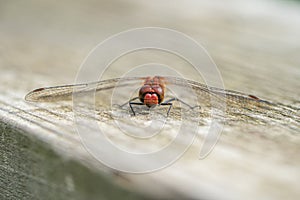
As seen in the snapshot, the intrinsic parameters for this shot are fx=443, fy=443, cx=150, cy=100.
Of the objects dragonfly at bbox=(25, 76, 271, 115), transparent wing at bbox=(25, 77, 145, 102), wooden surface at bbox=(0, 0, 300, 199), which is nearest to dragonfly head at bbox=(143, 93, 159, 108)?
dragonfly at bbox=(25, 76, 271, 115)

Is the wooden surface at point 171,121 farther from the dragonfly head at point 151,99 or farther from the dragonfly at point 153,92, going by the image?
the dragonfly head at point 151,99

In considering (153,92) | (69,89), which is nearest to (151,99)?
(153,92)

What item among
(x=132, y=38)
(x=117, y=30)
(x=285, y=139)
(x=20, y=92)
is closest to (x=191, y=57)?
(x=132, y=38)

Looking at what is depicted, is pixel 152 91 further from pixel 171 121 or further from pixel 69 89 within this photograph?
pixel 171 121

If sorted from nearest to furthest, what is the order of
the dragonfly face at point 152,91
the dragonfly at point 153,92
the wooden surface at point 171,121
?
the wooden surface at point 171,121 < the dragonfly at point 153,92 < the dragonfly face at point 152,91

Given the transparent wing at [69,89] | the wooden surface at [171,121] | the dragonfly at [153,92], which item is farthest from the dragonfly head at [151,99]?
the wooden surface at [171,121]

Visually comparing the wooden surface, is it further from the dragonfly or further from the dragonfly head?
the dragonfly head
